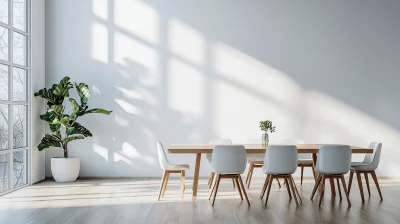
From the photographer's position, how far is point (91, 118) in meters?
8.70

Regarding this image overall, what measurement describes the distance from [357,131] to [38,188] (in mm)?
5574

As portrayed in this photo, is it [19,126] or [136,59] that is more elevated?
[136,59]

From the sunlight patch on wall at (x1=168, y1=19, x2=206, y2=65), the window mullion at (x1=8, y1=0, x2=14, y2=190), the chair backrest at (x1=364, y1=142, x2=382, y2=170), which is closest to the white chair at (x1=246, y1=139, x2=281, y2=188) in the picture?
the chair backrest at (x1=364, y1=142, x2=382, y2=170)

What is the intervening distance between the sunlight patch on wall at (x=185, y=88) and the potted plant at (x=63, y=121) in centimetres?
127

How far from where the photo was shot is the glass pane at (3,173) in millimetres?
6721

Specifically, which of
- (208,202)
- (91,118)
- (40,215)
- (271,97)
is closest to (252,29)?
(271,97)

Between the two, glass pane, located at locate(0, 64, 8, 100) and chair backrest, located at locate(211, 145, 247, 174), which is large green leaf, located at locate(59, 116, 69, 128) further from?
chair backrest, located at locate(211, 145, 247, 174)

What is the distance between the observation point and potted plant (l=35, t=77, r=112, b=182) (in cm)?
793

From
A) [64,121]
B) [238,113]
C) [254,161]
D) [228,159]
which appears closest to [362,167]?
[254,161]

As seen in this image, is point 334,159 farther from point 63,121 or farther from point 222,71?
point 63,121

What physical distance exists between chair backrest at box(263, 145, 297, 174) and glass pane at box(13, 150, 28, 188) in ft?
12.5

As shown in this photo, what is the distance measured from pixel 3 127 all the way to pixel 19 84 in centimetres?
96

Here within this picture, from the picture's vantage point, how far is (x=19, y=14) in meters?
7.53

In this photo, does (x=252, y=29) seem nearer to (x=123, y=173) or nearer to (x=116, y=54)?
(x=116, y=54)
